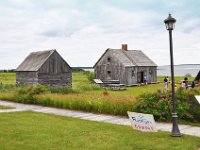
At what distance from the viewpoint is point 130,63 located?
4888 cm

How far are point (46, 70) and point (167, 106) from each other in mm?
24553

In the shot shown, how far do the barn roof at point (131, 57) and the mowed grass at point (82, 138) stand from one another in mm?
34880

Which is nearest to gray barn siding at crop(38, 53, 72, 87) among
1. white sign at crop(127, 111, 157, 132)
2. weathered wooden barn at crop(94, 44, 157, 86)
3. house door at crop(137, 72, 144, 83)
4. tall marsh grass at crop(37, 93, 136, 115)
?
weathered wooden barn at crop(94, 44, 157, 86)

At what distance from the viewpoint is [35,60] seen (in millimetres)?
39938

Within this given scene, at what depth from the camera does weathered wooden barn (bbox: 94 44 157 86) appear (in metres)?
48.0

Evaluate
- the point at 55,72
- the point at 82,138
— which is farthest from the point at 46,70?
the point at 82,138

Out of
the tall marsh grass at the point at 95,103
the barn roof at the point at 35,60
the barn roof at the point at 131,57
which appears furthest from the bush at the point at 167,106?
the barn roof at the point at 131,57

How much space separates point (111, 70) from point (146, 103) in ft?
112

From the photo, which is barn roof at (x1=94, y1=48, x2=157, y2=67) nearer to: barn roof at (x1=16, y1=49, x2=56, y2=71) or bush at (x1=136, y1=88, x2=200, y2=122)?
barn roof at (x1=16, y1=49, x2=56, y2=71)

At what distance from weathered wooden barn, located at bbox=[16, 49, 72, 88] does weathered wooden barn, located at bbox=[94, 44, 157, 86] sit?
1029cm

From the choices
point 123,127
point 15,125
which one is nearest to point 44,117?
point 15,125

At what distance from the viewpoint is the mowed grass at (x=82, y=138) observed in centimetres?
975

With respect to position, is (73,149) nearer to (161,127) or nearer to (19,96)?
(161,127)

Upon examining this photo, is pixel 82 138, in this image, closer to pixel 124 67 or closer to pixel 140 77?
pixel 124 67
